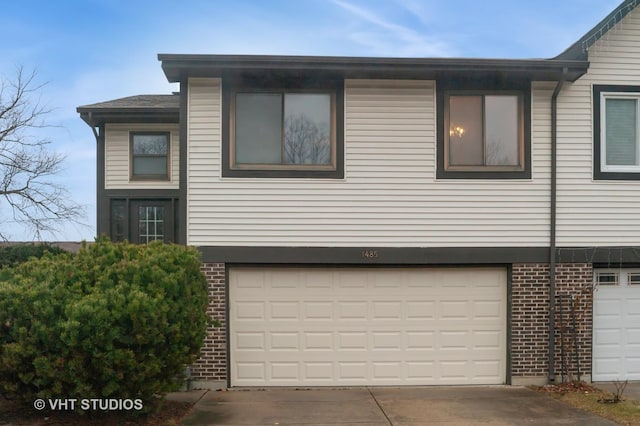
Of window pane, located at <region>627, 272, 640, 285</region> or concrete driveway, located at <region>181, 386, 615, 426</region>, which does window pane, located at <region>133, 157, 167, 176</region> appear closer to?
concrete driveway, located at <region>181, 386, 615, 426</region>

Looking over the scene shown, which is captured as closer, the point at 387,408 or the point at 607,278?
the point at 387,408

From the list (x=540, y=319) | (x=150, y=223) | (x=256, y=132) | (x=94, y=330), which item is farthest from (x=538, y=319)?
(x=150, y=223)

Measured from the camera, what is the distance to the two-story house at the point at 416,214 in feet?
30.1

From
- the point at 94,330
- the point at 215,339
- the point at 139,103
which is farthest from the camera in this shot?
the point at 139,103

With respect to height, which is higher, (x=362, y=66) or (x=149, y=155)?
(x=362, y=66)

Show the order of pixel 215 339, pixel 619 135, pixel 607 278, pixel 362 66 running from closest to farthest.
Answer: pixel 362 66 → pixel 215 339 → pixel 619 135 → pixel 607 278

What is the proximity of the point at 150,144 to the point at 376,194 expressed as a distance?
667 cm

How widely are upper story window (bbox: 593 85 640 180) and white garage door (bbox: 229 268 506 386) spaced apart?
265 cm

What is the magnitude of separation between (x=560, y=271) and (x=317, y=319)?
14.0ft

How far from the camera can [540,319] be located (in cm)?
942

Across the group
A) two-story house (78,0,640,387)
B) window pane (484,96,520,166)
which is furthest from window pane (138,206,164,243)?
window pane (484,96,520,166)

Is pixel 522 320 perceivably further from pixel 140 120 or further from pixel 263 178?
pixel 140 120

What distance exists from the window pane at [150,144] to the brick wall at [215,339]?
17.2 ft

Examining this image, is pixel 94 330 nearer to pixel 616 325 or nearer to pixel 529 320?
pixel 529 320
